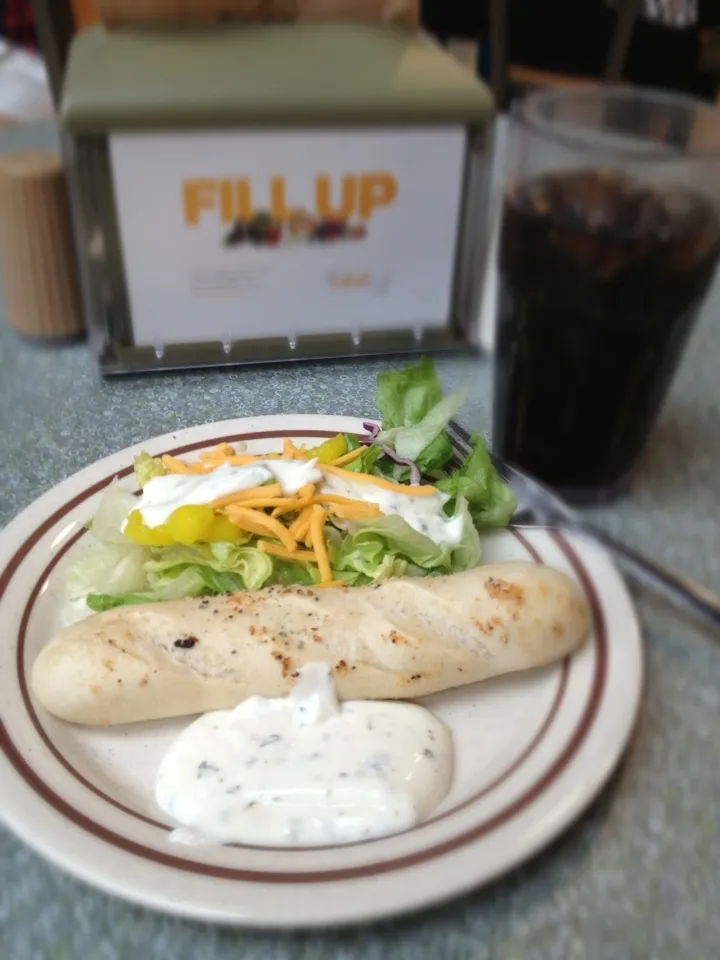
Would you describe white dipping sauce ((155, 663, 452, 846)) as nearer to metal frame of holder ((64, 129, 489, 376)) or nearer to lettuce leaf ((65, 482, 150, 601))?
lettuce leaf ((65, 482, 150, 601))

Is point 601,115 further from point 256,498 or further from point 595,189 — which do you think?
point 256,498

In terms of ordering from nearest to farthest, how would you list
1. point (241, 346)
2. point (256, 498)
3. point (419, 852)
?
point (419, 852), point (256, 498), point (241, 346)

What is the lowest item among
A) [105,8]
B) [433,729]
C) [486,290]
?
[433,729]

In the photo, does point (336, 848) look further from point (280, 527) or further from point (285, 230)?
point (285, 230)

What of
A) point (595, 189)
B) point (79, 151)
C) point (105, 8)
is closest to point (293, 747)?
point (595, 189)

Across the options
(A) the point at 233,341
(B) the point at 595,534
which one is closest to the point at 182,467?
(A) the point at 233,341

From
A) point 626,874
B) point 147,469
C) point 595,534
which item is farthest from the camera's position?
point 147,469
